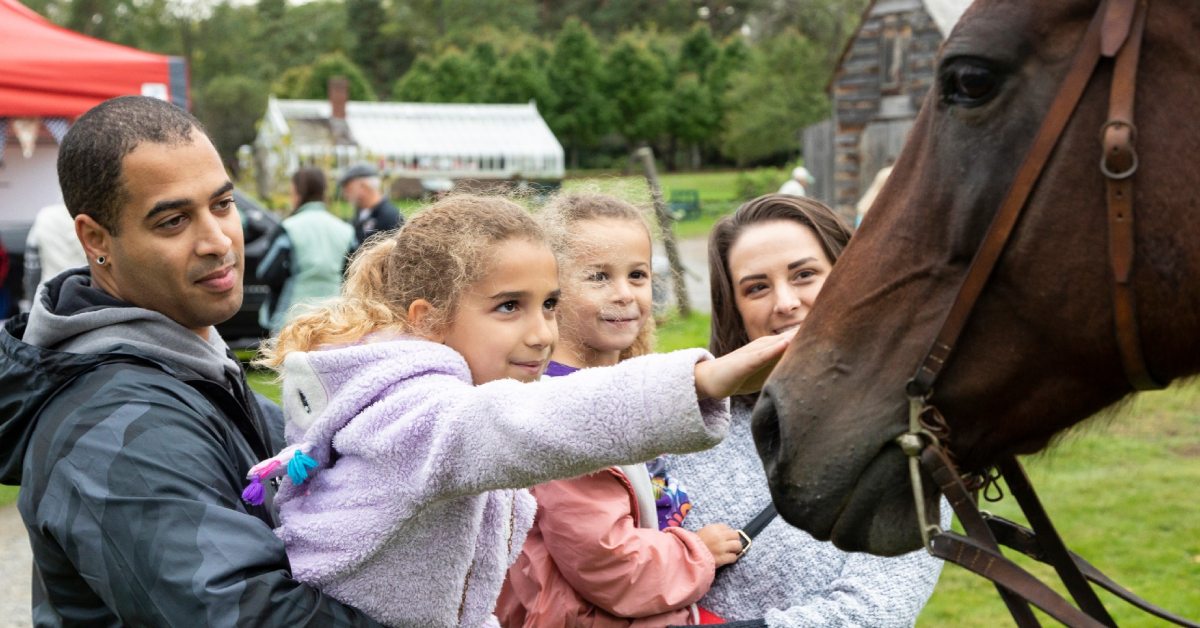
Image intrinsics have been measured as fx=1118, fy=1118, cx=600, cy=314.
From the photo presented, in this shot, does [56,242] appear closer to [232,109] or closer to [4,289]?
[4,289]

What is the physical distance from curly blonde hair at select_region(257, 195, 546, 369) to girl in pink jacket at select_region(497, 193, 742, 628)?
358 mm

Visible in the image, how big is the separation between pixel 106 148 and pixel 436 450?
0.85 metres

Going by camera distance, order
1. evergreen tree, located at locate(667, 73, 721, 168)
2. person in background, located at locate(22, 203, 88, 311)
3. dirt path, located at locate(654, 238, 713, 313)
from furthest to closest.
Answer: evergreen tree, located at locate(667, 73, 721, 168) → dirt path, located at locate(654, 238, 713, 313) → person in background, located at locate(22, 203, 88, 311)

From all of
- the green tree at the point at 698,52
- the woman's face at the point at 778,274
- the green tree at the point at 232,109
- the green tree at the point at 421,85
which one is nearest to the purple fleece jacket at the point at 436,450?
the woman's face at the point at 778,274

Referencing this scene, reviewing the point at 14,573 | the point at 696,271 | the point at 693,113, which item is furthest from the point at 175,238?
the point at 693,113

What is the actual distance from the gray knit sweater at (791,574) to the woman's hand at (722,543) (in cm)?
6

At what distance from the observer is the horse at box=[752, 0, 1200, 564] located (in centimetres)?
163

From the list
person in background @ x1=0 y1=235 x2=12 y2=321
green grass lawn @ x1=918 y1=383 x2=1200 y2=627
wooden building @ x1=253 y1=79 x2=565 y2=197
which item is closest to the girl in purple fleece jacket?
green grass lawn @ x1=918 y1=383 x2=1200 y2=627

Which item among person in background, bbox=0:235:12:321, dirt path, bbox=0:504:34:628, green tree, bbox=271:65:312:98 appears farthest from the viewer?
green tree, bbox=271:65:312:98

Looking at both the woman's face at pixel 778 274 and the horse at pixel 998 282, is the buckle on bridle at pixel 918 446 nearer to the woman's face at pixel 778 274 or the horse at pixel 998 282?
the horse at pixel 998 282

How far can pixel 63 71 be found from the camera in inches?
293

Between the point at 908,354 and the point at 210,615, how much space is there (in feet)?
3.78

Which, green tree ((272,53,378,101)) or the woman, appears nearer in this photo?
the woman

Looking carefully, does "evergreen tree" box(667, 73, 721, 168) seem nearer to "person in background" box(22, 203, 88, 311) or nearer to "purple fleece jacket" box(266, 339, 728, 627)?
"person in background" box(22, 203, 88, 311)
